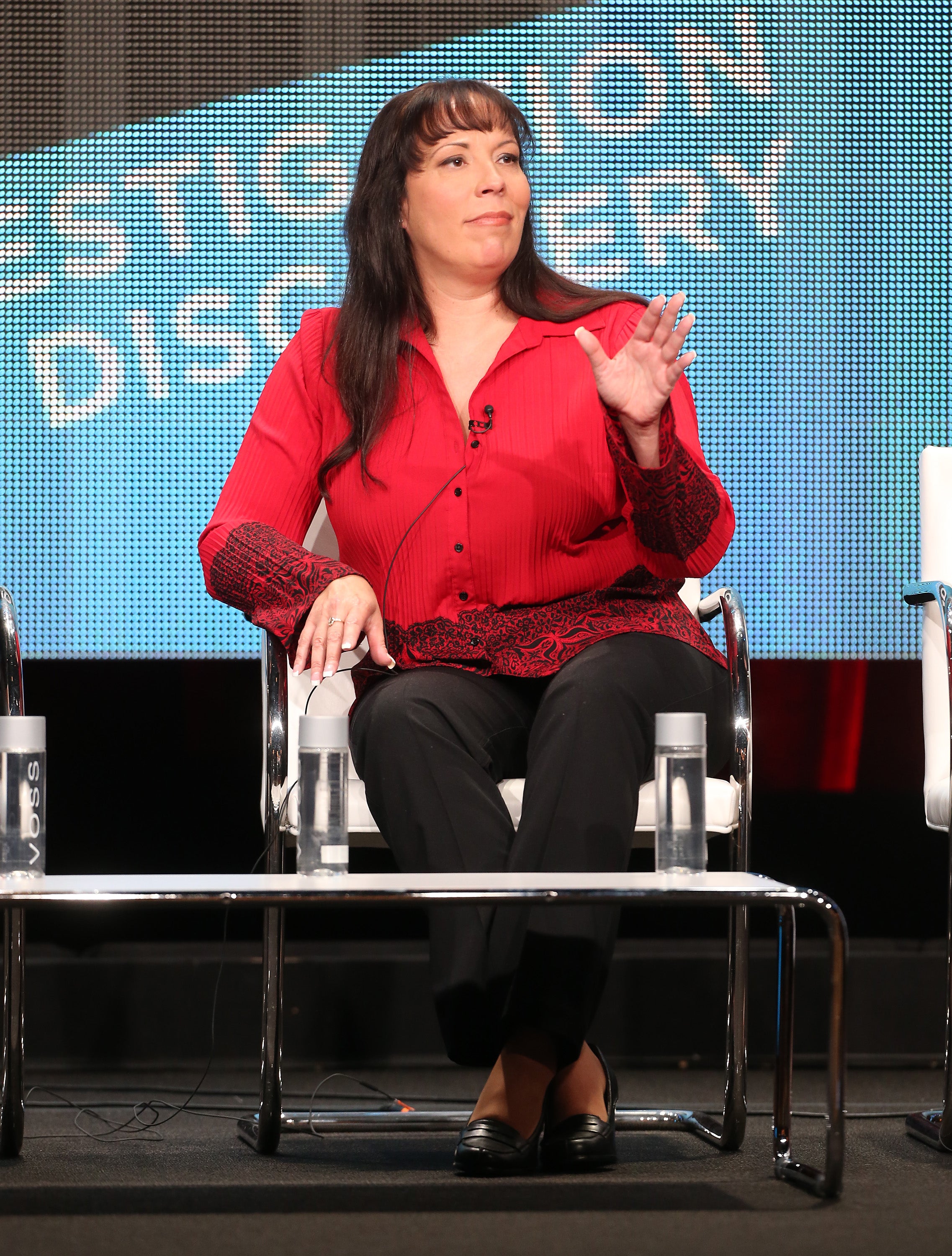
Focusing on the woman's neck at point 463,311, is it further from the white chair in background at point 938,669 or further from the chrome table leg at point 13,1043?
the chrome table leg at point 13,1043

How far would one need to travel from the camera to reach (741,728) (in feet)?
5.52

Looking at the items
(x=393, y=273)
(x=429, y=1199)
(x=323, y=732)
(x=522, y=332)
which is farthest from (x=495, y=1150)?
(x=393, y=273)

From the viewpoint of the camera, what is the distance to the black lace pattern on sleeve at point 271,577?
1.60m

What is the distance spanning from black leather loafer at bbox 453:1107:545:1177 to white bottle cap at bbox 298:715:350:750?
39 cm

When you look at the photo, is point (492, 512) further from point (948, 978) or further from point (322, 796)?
point (948, 978)

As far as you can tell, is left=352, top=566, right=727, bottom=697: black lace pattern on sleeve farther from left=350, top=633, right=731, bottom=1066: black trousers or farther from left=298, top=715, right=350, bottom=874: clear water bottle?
left=298, top=715, right=350, bottom=874: clear water bottle

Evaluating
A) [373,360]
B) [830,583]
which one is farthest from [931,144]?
[373,360]

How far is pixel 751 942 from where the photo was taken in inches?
98.7

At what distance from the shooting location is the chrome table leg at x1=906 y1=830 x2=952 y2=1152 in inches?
67.5

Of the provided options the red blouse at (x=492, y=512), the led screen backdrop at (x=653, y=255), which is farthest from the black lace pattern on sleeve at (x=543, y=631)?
Answer: the led screen backdrop at (x=653, y=255)

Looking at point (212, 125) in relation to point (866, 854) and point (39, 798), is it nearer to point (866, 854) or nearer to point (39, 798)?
point (39, 798)

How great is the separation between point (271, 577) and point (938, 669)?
87 cm

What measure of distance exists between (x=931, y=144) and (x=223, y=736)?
1556 millimetres

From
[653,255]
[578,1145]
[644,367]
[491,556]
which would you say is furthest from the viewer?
[653,255]
